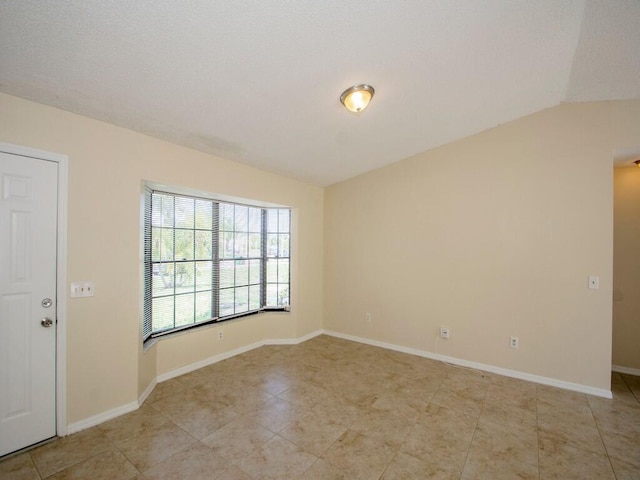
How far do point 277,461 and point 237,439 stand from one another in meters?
0.39

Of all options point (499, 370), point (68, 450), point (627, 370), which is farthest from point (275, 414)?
point (627, 370)

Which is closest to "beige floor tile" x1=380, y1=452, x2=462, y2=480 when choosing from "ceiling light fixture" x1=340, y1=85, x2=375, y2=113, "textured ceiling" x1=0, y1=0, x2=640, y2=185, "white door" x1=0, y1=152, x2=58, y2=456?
"white door" x1=0, y1=152, x2=58, y2=456

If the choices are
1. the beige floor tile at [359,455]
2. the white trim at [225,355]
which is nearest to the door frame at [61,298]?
the white trim at [225,355]

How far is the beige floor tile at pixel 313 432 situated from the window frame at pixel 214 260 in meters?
1.67

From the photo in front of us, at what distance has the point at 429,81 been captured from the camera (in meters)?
2.27

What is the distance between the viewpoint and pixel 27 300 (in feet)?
6.42

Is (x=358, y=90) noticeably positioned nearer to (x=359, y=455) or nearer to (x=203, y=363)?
(x=359, y=455)

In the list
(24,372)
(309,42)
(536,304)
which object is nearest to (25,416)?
(24,372)

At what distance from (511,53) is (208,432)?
376 cm

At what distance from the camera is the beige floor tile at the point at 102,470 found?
170 centimetres

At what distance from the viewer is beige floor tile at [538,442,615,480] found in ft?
5.75

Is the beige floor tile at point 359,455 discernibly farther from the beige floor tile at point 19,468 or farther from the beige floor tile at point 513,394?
the beige floor tile at point 19,468

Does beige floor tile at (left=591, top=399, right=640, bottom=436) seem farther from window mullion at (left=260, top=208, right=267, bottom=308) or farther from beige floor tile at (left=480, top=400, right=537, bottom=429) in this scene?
window mullion at (left=260, top=208, right=267, bottom=308)

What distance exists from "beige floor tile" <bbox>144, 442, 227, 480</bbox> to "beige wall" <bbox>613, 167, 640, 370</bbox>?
177 inches
